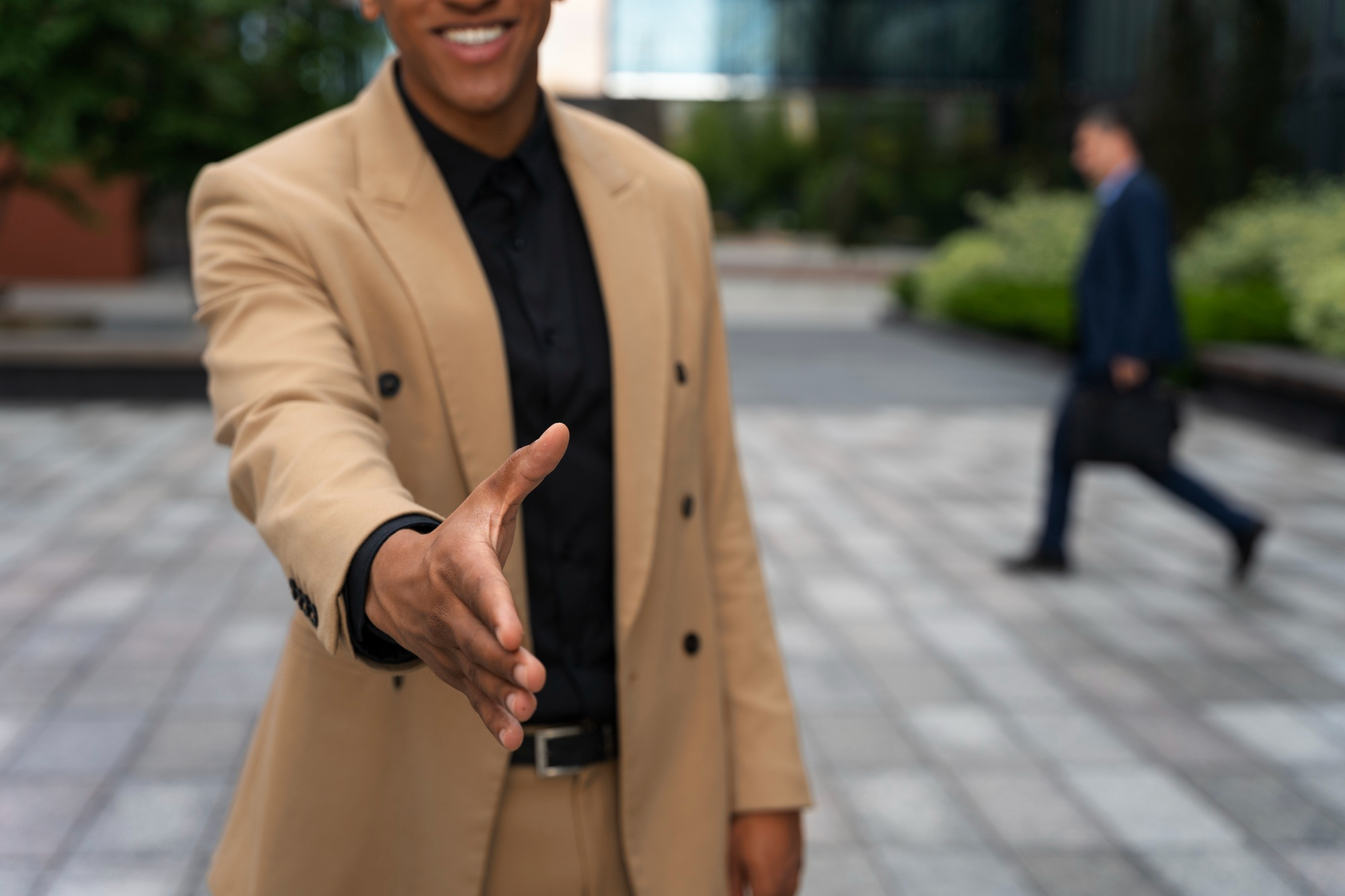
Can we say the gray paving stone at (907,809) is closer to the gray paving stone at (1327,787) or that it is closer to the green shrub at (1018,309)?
the gray paving stone at (1327,787)

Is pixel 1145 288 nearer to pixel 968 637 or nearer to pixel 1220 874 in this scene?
pixel 968 637

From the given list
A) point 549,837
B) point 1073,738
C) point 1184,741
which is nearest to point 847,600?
point 1073,738

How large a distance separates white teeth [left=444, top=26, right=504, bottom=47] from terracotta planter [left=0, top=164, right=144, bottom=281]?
2490 cm

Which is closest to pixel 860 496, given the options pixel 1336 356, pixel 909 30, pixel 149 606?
pixel 149 606

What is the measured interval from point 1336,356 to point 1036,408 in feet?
8.67

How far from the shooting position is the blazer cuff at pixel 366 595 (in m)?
1.07

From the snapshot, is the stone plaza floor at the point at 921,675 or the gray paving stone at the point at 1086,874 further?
the stone plaza floor at the point at 921,675

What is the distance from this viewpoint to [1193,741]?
420cm

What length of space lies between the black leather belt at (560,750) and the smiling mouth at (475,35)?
888mm

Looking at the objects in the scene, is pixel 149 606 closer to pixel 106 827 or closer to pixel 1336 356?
pixel 106 827

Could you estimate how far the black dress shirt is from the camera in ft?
5.27

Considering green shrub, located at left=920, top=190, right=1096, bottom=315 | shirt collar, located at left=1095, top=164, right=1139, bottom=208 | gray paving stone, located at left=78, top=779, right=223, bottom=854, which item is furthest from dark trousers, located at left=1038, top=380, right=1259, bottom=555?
green shrub, located at left=920, top=190, right=1096, bottom=315

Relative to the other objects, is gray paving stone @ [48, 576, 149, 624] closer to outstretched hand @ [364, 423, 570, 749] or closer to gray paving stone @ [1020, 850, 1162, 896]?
gray paving stone @ [1020, 850, 1162, 896]

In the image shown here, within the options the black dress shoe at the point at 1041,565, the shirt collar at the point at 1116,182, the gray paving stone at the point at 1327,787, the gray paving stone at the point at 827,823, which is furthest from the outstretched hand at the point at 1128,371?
the gray paving stone at the point at 827,823
